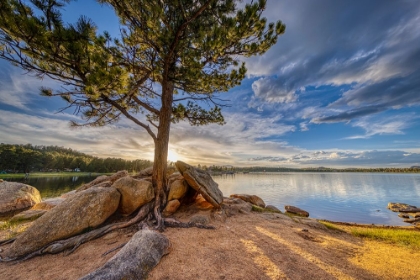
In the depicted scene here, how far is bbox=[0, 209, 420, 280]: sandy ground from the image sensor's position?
3363 mm

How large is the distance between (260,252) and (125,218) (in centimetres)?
479

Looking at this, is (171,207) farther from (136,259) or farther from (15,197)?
(15,197)

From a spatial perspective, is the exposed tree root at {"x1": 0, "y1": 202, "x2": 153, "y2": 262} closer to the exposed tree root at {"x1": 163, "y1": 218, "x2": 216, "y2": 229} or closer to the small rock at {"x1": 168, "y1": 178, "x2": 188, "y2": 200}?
the exposed tree root at {"x1": 163, "y1": 218, "x2": 216, "y2": 229}

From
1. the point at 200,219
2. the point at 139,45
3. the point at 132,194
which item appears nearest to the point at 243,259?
the point at 200,219

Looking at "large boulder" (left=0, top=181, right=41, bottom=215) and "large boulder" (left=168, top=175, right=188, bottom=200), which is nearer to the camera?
"large boulder" (left=168, top=175, right=188, bottom=200)

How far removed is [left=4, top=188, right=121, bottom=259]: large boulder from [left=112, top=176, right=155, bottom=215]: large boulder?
332mm

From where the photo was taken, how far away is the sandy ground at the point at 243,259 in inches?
132

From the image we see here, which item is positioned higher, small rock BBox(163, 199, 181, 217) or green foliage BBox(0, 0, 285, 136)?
green foliage BBox(0, 0, 285, 136)

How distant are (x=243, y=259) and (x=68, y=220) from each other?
5.18m

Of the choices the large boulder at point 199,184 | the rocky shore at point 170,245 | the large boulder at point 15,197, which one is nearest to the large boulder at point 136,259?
the rocky shore at point 170,245

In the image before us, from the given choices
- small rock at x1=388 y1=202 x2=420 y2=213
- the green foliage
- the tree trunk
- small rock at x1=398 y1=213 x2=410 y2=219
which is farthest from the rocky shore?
small rock at x1=388 y1=202 x2=420 y2=213

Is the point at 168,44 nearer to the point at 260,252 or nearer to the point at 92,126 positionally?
the point at 92,126

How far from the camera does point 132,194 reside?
21.5 ft

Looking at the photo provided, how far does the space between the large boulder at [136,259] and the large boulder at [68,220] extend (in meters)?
2.73
